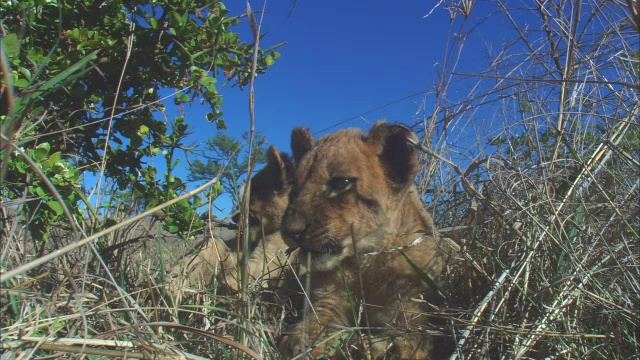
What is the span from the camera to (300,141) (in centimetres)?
428

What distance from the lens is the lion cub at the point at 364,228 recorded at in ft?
10.8

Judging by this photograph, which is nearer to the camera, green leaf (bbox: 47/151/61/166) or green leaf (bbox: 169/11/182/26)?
green leaf (bbox: 47/151/61/166)

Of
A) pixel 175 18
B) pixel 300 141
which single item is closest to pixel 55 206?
pixel 175 18

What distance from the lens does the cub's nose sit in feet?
11.1

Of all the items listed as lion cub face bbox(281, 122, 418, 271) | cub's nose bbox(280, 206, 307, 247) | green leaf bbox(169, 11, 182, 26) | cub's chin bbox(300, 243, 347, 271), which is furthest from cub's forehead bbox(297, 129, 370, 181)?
green leaf bbox(169, 11, 182, 26)

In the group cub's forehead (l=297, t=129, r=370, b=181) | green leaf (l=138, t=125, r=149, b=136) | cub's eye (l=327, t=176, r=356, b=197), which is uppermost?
green leaf (l=138, t=125, r=149, b=136)

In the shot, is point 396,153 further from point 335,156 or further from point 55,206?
point 55,206

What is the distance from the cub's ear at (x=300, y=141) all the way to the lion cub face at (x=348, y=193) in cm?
24

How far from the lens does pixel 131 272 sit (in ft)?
12.4

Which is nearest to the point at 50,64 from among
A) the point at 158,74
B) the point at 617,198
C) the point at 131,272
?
the point at 158,74

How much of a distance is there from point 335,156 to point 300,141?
60 centimetres

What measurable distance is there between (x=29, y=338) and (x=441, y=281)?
2222 millimetres

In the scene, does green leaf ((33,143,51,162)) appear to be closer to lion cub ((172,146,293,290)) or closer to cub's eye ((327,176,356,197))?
cub's eye ((327,176,356,197))

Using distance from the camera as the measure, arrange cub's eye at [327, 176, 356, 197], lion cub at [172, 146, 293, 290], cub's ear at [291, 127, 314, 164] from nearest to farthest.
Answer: cub's eye at [327, 176, 356, 197]
cub's ear at [291, 127, 314, 164]
lion cub at [172, 146, 293, 290]
